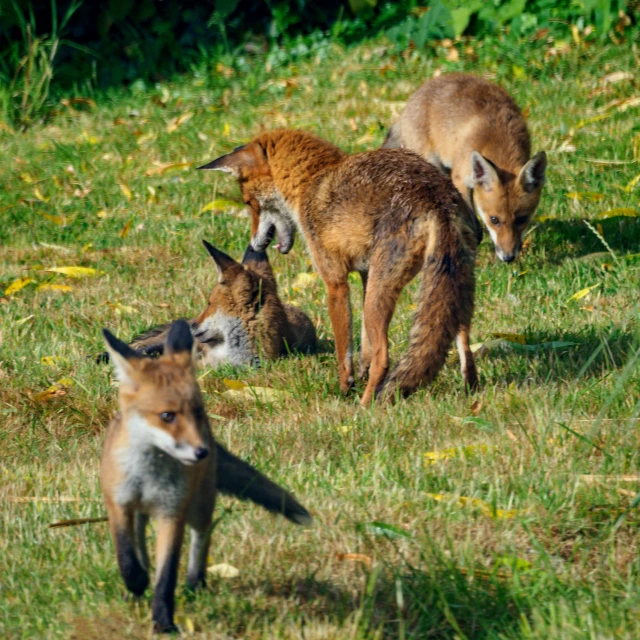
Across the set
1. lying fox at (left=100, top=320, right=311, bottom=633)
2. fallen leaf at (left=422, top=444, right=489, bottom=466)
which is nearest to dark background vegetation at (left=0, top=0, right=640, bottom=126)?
fallen leaf at (left=422, top=444, right=489, bottom=466)

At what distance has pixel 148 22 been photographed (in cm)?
1402

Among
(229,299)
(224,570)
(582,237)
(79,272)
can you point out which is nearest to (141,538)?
(224,570)

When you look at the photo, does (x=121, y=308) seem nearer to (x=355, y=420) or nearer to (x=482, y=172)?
(x=355, y=420)

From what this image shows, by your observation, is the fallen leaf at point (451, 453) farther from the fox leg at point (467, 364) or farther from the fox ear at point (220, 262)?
the fox ear at point (220, 262)

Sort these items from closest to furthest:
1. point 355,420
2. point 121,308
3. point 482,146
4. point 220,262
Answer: point 355,420
point 220,262
point 121,308
point 482,146

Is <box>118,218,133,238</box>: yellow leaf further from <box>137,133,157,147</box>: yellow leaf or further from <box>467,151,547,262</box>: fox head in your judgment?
<box>467,151,547,262</box>: fox head

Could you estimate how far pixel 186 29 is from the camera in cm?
1395

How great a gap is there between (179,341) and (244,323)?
3.14 metres

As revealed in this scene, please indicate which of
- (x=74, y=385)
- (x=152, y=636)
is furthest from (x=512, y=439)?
(x=74, y=385)

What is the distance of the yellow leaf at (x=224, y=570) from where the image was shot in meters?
3.55

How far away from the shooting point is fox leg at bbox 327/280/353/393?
575 centimetres

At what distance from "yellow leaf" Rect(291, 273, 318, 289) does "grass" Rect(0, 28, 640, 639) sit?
14cm

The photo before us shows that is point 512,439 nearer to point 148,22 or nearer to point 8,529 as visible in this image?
point 8,529

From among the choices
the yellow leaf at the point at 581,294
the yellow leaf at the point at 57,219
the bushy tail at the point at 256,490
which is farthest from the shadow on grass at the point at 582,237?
the bushy tail at the point at 256,490
